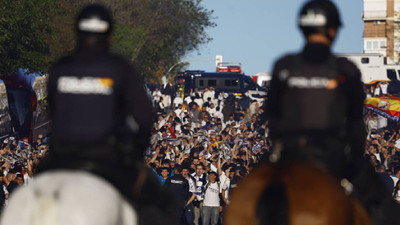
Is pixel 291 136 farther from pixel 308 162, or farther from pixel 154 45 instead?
pixel 154 45

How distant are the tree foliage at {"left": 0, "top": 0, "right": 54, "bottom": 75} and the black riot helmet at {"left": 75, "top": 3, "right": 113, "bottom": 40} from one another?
27.9m

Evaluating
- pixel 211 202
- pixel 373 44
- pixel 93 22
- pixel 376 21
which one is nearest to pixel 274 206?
pixel 93 22

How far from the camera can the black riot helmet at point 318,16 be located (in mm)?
6695

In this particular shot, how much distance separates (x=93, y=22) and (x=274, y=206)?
190 centimetres

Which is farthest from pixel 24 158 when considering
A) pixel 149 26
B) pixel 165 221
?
pixel 149 26

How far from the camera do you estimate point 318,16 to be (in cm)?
669

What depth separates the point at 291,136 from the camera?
21.8 feet

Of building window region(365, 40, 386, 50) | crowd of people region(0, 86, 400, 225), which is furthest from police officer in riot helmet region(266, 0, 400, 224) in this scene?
building window region(365, 40, 386, 50)

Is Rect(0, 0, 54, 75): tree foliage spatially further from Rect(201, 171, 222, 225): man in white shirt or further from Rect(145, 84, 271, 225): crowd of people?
Rect(201, 171, 222, 225): man in white shirt

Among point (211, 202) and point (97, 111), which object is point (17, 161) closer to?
point (211, 202)

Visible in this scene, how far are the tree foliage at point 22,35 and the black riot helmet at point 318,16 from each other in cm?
2830

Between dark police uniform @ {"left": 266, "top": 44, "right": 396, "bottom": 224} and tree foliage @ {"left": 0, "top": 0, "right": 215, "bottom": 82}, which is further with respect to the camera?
tree foliage @ {"left": 0, "top": 0, "right": 215, "bottom": 82}

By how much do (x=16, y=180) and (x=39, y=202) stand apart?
16.6m

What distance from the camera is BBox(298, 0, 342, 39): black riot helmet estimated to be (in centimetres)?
670
